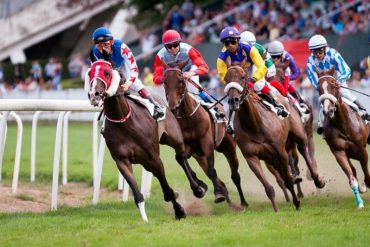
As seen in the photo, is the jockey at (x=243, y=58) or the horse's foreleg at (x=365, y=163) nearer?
the jockey at (x=243, y=58)

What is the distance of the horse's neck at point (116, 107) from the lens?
1014cm

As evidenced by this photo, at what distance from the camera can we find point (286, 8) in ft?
90.5

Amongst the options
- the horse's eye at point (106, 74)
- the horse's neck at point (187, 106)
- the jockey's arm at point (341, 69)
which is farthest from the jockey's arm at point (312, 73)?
the horse's eye at point (106, 74)

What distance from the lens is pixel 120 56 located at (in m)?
10.8

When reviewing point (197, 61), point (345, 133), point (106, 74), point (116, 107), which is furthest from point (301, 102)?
point (106, 74)

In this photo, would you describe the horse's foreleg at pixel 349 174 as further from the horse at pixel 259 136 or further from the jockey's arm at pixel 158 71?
the jockey's arm at pixel 158 71

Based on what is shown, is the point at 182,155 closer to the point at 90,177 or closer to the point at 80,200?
the point at 80,200

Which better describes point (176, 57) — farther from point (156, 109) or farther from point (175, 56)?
point (156, 109)

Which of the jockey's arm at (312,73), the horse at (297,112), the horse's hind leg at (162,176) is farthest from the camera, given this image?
the horse at (297,112)

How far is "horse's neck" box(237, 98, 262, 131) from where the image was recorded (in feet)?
36.2

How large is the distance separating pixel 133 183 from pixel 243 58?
229cm

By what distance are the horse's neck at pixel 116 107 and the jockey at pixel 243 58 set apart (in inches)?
54.5

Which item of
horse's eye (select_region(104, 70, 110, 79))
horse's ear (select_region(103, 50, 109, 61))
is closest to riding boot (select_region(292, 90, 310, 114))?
horse's ear (select_region(103, 50, 109, 61))

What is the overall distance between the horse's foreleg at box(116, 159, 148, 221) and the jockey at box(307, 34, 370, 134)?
2946 millimetres
